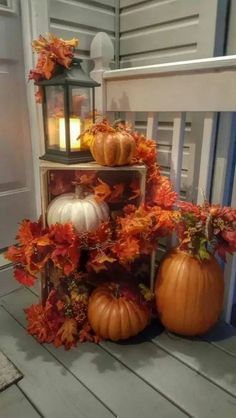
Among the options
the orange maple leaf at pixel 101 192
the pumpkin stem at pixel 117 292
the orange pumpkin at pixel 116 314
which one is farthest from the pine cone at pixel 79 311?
the orange maple leaf at pixel 101 192

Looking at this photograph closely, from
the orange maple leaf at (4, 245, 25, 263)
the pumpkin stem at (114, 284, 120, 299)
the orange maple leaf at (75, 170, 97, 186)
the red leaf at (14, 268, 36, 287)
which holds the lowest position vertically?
the pumpkin stem at (114, 284, 120, 299)

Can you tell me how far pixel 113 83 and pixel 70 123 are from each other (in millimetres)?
462

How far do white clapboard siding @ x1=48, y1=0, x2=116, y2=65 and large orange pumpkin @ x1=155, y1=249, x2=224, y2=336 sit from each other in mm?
1207

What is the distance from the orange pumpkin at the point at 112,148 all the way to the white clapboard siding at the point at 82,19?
29.3 inches

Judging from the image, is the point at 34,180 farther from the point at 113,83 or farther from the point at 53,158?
the point at 113,83

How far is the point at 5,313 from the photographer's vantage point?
4.84ft

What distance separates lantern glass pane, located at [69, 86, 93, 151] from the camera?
1.22 meters

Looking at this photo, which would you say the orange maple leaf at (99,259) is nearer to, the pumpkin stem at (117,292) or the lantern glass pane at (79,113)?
the pumpkin stem at (117,292)

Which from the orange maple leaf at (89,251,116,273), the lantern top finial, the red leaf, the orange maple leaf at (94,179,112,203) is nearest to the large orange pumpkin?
the orange maple leaf at (89,251,116,273)

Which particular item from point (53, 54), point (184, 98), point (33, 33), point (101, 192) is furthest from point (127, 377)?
point (33, 33)

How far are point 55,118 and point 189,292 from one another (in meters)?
0.87

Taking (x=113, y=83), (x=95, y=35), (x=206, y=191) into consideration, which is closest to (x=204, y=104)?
(x=206, y=191)

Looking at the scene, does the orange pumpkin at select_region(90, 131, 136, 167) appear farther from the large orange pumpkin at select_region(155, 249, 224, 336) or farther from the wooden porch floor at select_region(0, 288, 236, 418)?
the wooden porch floor at select_region(0, 288, 236, 418)

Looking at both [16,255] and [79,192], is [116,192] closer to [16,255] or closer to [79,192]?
[79,192]
